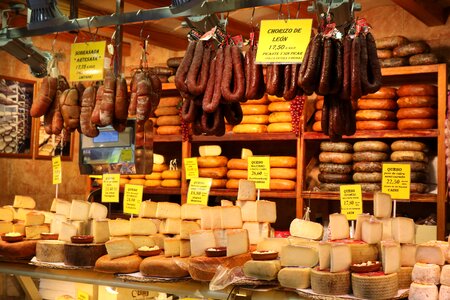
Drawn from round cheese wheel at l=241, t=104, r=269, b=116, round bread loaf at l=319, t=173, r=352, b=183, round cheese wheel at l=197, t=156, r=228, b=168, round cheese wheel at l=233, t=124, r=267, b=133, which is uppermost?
round cheese wheel at l=241, t=104, r=269, b=116

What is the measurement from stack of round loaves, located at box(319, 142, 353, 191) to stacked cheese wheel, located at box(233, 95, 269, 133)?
641 mm

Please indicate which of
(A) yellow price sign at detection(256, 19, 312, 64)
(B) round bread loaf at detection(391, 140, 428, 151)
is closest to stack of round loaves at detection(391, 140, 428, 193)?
(B) round bread loaf at detection(391, 140, 428, 151)

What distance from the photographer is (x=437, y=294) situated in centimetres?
247

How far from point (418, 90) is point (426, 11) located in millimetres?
634

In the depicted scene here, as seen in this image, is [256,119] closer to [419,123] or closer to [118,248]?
[419,123]

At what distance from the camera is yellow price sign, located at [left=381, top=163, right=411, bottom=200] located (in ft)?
14.6

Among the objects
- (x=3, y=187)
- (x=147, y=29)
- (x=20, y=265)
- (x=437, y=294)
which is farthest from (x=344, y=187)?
(x=3, y=187)

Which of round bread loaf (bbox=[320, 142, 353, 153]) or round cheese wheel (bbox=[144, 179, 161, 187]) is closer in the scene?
round bread loaf (bbox=[320, 142, 353, 153])

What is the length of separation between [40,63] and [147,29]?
2114mm

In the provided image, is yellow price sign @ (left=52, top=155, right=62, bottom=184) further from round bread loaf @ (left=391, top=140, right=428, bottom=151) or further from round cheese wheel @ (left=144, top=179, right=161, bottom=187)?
round bread loaf @ (left=391, top=140, right=428, bottom=151)

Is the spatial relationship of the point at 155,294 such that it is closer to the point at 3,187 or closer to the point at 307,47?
the point at 307,47

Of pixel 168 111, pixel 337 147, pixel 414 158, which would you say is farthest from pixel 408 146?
pixel 168 111

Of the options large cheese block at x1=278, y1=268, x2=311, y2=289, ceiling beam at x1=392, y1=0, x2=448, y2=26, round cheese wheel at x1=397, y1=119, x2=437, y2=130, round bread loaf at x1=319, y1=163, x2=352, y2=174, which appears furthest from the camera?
round bread loaf at x1=319, y1=163, x2=352, y2=174

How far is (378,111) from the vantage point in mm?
5254
